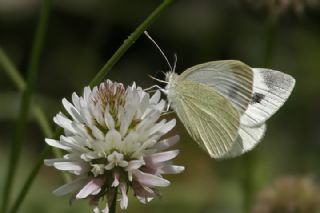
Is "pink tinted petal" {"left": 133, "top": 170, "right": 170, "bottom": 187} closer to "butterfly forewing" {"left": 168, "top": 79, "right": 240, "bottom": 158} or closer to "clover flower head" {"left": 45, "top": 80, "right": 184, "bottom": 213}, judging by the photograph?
"clover flower head" {"left": 45, "top": 80, "right": 184, "bottom": 213}

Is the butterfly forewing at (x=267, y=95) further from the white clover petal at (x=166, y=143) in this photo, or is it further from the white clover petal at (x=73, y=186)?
the white clover petal at (x=73, y=186)

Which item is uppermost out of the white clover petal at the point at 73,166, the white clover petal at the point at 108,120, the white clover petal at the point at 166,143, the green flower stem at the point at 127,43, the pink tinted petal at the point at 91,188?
the green flower stem at the point at 127,43

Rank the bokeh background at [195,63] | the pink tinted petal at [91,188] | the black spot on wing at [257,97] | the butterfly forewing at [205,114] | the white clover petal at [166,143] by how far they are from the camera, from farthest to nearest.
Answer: the bokeh background at [195,63] < the black spot on wing at [257,97] < the butterfly forewing at [205,114] < the white clover petal at [166,143] < the pink tinted petal at [91,188]

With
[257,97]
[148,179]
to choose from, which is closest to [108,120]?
[148,179]

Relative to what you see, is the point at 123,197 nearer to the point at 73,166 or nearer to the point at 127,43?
the point at 73,166

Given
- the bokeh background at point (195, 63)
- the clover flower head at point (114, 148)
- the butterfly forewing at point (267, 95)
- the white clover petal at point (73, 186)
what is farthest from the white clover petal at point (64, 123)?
the bokeh background at point (195, 63)
